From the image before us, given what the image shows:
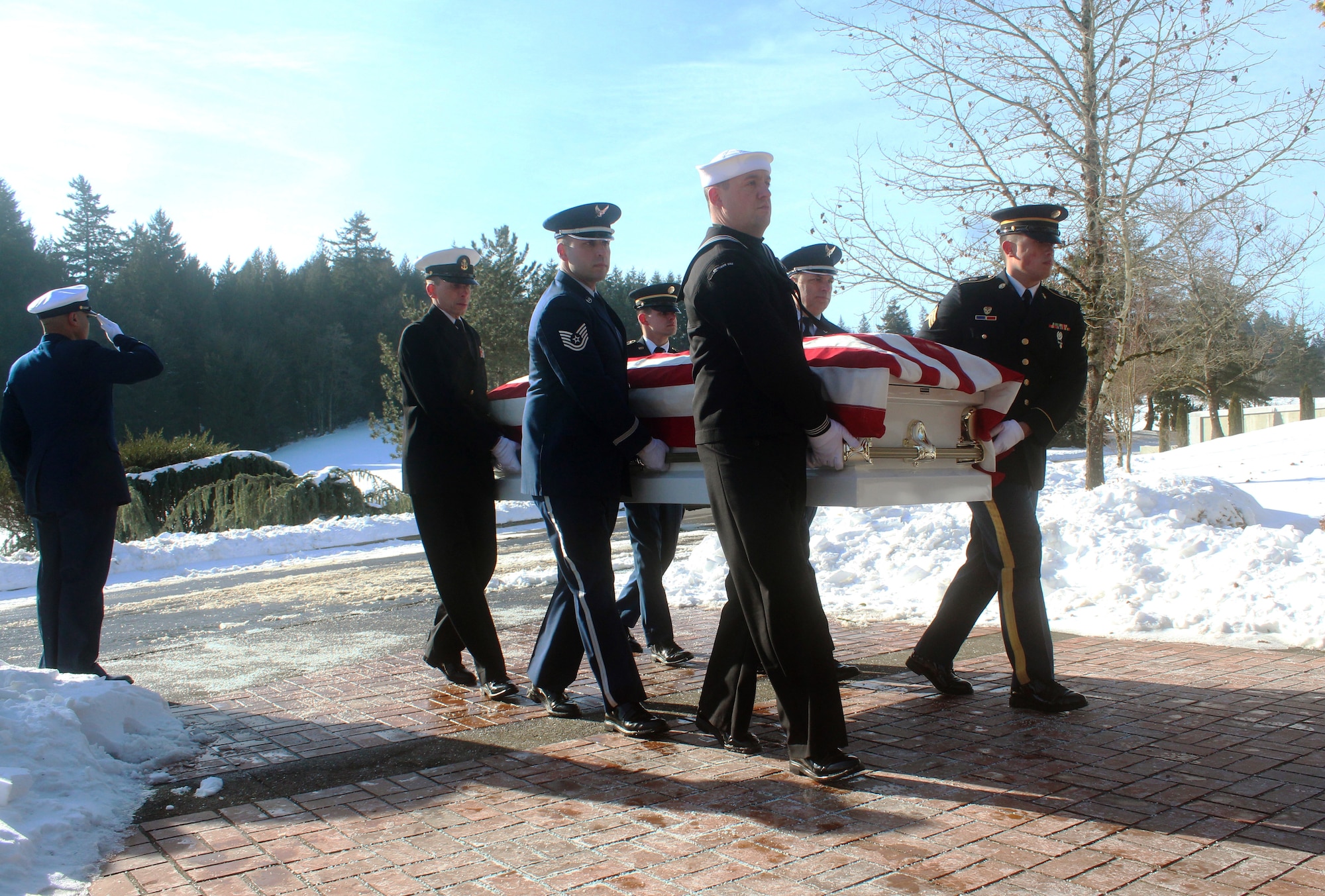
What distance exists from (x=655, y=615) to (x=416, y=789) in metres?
2.26

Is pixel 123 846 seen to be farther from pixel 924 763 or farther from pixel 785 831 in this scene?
pixel 924 763

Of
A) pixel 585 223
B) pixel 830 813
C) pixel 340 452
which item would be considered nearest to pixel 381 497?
pixel 585 223

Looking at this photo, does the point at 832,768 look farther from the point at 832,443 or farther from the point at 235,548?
the point at 235,548

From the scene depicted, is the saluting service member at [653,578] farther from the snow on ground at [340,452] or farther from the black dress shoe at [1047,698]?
the snow on ground at [340,452]

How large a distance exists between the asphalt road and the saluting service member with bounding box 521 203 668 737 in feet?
7.41

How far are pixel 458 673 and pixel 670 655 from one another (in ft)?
3.80

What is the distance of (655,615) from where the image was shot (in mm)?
5551

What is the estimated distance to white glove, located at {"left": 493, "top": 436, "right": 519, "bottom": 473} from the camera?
470 centimetres

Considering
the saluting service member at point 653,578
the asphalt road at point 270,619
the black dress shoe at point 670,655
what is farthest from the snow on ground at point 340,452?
the black dress shoe at point 670,655

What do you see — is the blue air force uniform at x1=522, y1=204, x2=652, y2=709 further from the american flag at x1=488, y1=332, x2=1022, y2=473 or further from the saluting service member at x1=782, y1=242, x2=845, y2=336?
the saluting service member at x1=782, y1=242, x2=845, y2=336

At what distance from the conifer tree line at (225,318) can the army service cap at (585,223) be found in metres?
43.0

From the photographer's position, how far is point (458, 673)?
16.5 ft

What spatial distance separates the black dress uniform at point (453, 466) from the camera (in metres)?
4.68

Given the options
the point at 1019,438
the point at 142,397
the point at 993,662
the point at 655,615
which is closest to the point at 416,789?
the point at 655,615
